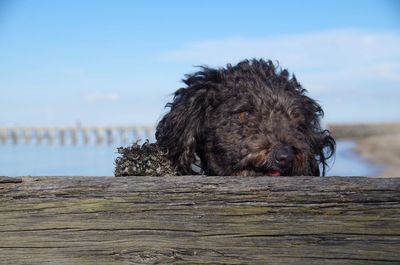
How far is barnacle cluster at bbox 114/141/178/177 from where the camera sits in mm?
4133

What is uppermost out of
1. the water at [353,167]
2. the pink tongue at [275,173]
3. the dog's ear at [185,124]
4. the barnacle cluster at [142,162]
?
the dog's ear at [185,124]

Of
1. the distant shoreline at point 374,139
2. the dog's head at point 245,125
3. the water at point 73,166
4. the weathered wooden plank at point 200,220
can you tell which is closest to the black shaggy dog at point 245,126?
the dog's head at point 245,125

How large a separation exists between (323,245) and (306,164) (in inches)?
71.8

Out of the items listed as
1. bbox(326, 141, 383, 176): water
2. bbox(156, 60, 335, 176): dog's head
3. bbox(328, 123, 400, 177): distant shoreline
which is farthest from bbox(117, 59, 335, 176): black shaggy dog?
bbox(328, 123, 400, 177): distant shoreline

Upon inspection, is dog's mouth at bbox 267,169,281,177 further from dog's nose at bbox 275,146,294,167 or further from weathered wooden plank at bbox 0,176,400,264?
weathered wooden plank at bbox 0,176,400,264

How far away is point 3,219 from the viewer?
241 centimetres

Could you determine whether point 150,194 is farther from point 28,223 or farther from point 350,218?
point 350,218

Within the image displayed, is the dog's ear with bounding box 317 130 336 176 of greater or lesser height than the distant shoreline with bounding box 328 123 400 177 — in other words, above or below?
below

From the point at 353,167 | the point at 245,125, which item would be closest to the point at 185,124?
the point at 245,125

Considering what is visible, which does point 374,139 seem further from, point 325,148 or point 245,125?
point 245,125

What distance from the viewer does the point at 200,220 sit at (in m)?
2.30

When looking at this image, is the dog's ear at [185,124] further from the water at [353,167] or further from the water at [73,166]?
the water at [353,167]

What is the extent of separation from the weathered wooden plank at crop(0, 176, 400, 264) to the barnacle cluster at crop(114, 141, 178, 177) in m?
1.70

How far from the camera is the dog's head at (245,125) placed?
13.1ft
